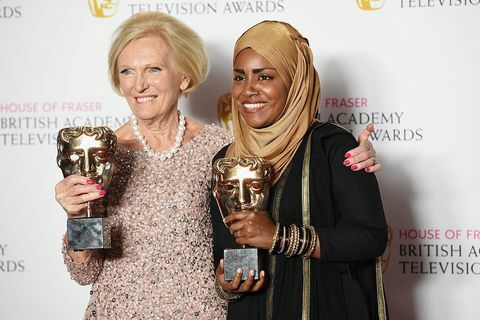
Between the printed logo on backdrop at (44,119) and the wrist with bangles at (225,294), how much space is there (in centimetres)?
105

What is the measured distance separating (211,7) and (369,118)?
0.67 metres

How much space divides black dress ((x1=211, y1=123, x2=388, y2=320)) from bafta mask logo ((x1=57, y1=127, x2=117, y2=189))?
1.28 feet

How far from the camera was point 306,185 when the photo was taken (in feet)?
5.69

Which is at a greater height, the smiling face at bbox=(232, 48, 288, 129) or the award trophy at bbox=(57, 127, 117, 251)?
the smiling face at bbox=(232, 48, 288, 129)

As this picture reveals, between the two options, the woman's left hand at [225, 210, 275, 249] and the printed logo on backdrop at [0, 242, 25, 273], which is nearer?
the woman's left hand at [225, 210, 275, 249]

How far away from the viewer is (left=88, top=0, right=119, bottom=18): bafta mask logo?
2773 mm

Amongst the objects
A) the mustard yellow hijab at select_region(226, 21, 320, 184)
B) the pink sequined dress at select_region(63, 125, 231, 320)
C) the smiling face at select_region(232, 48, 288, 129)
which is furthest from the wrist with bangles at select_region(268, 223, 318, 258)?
the pink sequined dress at select_region(63, 125, 231, 320)

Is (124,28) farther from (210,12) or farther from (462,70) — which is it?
(462,70)

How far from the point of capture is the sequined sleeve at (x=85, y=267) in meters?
1.94

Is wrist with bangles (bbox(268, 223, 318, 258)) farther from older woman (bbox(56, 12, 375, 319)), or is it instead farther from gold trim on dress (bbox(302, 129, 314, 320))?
older woman (bbox(56, 12, 375, 319))

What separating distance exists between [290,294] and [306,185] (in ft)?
0.80

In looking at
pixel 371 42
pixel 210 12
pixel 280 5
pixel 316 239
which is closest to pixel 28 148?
pixel 210 12

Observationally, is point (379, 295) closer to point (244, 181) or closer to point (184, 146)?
point (244, 181)

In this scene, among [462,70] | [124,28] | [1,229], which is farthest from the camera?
[1,229]
